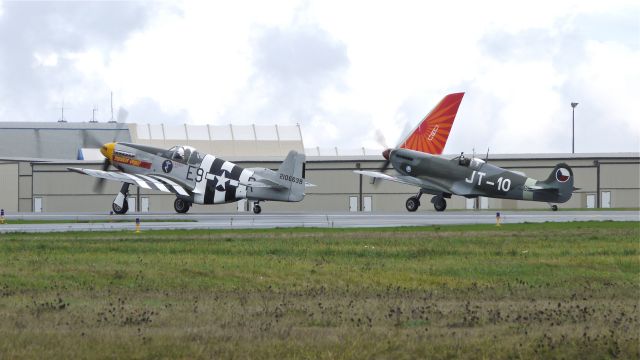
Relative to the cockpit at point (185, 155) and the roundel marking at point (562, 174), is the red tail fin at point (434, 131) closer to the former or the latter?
the roundel marking at point (562, 174)

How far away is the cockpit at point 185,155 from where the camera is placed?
6003 cm

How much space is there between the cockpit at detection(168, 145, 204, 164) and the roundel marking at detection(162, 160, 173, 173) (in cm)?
34

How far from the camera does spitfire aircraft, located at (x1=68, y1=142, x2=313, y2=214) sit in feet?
189

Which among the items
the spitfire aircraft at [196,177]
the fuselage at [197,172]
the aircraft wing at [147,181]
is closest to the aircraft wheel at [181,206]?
the spitfire aircraft at [196,177]

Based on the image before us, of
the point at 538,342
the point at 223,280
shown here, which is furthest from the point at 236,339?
the point at 223,280

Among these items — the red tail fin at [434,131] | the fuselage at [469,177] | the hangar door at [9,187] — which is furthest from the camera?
the hangar door at [9,187]

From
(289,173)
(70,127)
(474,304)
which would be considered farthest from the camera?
(70,127)

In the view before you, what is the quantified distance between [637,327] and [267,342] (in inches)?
243

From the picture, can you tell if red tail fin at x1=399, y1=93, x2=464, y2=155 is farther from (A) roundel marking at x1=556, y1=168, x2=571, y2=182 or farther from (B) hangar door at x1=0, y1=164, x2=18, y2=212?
(B) hangar door at x1=0, y1=164, x2=18, y2=212

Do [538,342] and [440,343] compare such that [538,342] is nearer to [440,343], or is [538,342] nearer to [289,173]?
[440,343]

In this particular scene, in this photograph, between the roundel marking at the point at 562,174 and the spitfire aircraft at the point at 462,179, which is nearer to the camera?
the roundel marking at the point at 562,174

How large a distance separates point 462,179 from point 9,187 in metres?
38.8

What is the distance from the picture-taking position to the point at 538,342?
→ 52.9ft

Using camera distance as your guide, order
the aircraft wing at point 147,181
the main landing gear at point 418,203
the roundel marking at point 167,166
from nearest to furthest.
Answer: the aircraft wing at point 147,181 < the roundel marking at point 167,166 < the main landing gear at point 418,203
